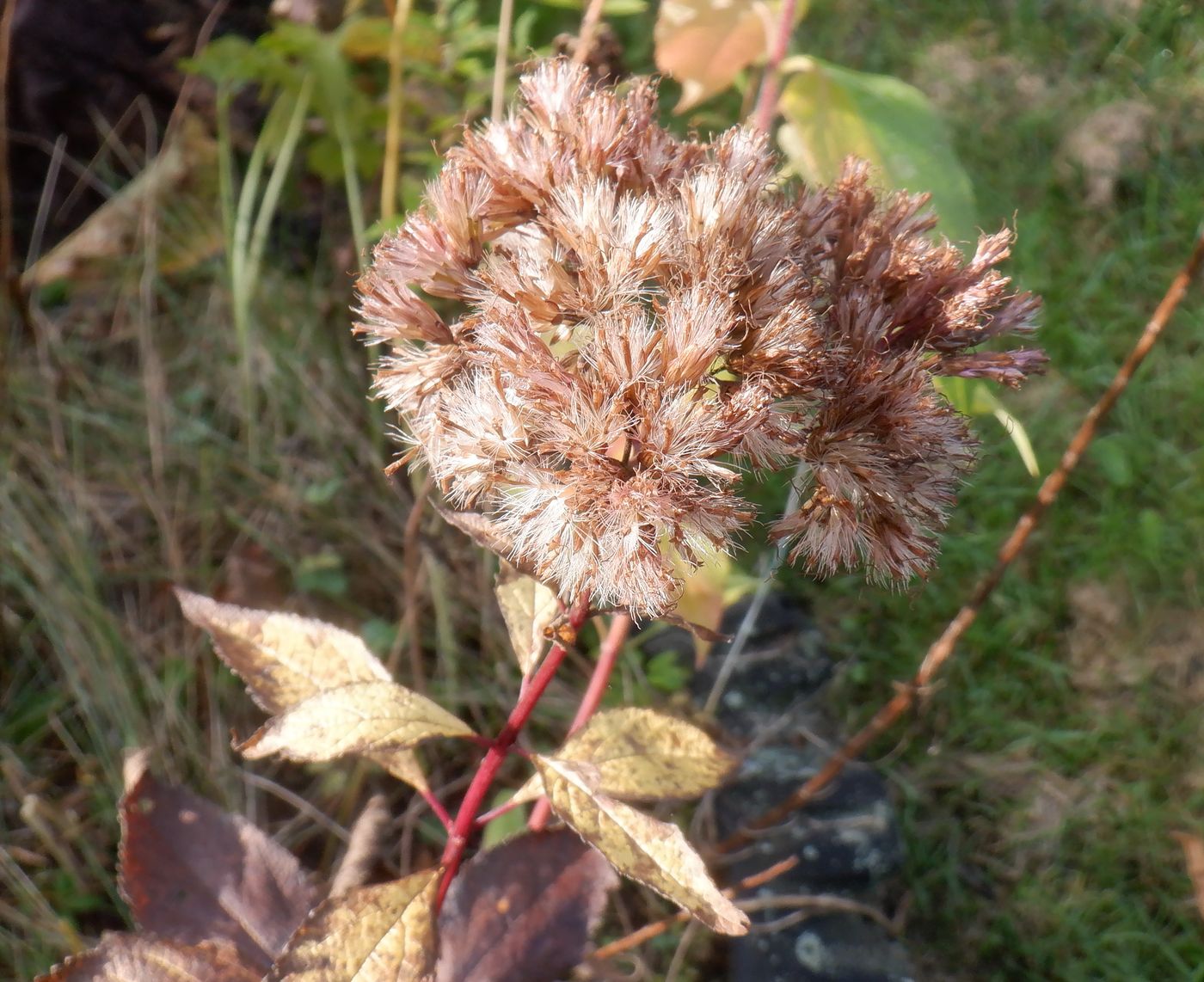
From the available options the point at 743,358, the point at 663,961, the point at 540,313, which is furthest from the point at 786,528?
the point at 663,961

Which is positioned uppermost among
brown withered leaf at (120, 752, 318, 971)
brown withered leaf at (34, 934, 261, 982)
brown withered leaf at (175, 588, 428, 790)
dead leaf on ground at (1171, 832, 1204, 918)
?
brown withered leaf at (175, 588, 428, 790)

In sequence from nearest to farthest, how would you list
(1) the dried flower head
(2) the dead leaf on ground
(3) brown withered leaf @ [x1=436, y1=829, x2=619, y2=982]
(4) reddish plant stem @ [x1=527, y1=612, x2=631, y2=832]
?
1. (1) the dried flower head
2. (4) reddish plant stem @ [x1=527, y1=612, x2=631, y2=832]
3. (3) brown withered leaf @ [x1=436, y1=829, x2=619, y2=982]
4. (2) the dead leaf on ground

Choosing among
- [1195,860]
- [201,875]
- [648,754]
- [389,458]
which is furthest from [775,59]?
[1195,860]

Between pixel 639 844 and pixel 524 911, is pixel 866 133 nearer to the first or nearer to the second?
pixel 639 844

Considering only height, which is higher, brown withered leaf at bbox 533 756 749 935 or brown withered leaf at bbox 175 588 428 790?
brown withered leaf at bbox 533 756 749 935

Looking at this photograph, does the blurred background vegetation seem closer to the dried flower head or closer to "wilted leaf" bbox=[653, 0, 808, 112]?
"wilted leaf" bbox=[653, 0, 808, 112]

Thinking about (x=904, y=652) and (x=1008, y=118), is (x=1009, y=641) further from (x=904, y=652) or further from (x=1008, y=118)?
(x=1008, y=118)

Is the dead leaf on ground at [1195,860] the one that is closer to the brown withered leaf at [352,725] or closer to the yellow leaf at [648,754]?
the yellow leaf at [648,754]

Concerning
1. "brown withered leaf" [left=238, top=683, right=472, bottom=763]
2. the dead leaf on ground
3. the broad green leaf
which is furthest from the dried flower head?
the dead leaf on ground
